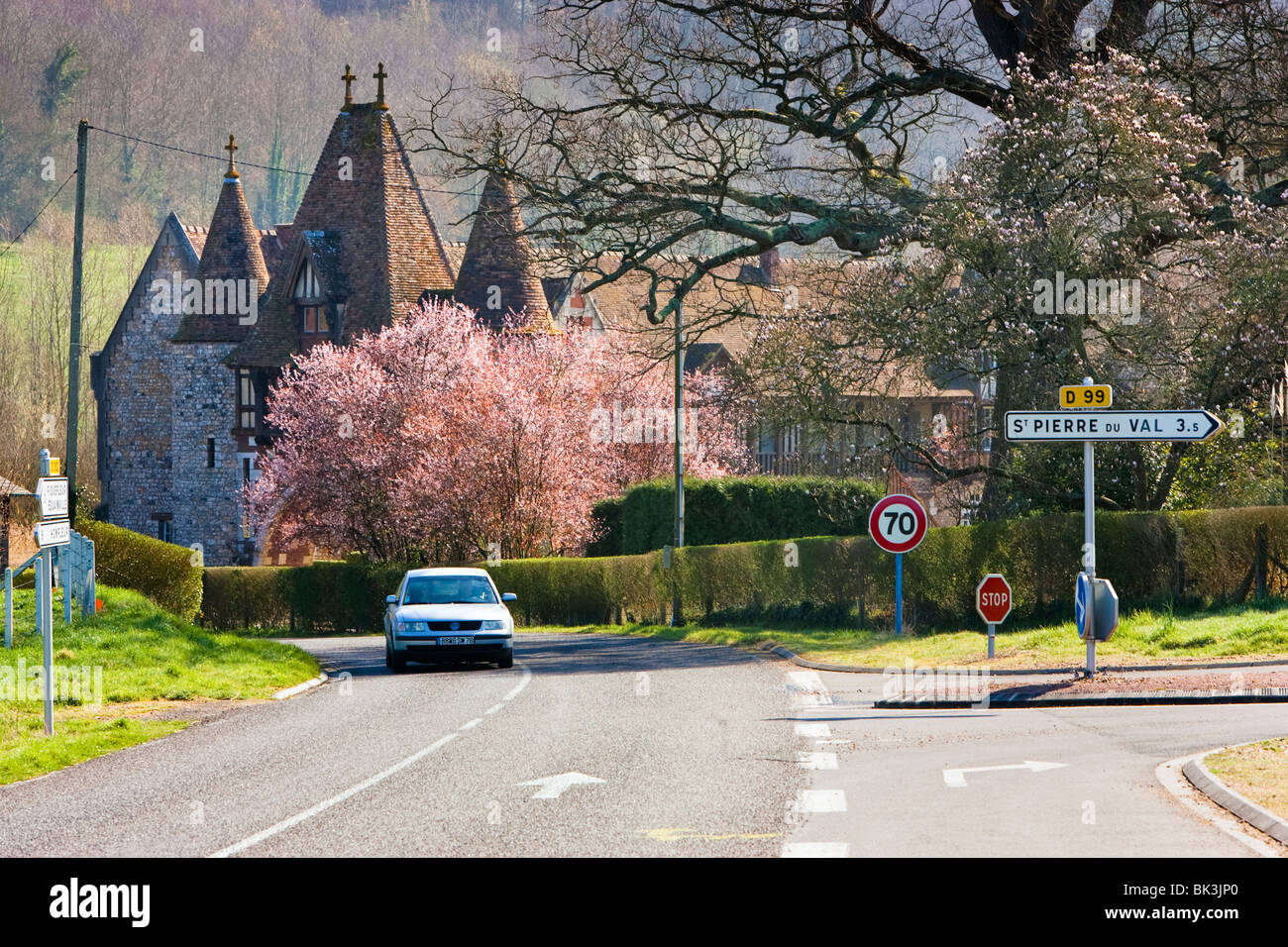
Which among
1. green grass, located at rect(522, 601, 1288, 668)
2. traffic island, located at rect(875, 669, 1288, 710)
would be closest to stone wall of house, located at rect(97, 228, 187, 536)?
green grass, located at rect(522, 601, 1288, 668)

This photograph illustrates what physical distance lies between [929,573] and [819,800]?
55.9 ft

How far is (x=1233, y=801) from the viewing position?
10305mm

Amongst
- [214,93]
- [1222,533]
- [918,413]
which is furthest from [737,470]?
[214,93]

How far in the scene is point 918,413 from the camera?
71562 mm

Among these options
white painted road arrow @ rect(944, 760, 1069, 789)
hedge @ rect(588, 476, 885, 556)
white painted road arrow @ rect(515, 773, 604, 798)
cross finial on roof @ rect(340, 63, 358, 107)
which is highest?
cross finial on roof @ rect(340, 63, 358, 107)

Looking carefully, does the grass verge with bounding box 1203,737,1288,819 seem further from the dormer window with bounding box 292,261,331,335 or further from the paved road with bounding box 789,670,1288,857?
the dormer window with bounding box 292,261,331,335

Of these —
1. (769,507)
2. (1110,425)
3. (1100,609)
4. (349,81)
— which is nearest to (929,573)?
(1100,609)

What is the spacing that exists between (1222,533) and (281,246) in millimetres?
62107

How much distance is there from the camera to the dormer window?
208ft

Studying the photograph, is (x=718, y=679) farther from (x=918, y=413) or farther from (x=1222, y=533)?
(x=918, y=413)

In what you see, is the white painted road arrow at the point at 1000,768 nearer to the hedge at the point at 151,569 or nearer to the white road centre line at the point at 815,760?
the white road centre line at the point at 815,760

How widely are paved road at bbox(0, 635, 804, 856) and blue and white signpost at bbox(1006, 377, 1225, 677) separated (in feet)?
12.5

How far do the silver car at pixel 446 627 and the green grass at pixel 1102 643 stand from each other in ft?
16.7

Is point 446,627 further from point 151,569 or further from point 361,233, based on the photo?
point 361,233
